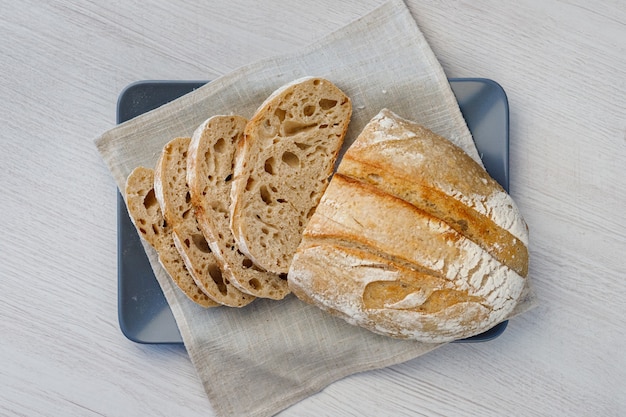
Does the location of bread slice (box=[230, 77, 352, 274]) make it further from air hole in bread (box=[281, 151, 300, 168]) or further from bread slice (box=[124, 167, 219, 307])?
bread slice (box=[124, 167, 219, 307])

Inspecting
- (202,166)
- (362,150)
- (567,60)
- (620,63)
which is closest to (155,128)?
(202,166)

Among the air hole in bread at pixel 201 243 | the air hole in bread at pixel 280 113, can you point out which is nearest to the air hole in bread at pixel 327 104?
the air hole in bread at pixel 280 113

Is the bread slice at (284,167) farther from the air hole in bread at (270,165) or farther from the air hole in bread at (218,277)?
the air hole in bread at (218,277)

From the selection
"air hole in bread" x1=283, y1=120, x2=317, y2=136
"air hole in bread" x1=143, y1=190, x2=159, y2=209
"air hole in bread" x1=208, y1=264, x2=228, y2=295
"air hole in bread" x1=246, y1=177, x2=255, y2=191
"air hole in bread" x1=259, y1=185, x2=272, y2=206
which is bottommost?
"air hole in bread" x1=208, y1=264, x2=228, y2=295

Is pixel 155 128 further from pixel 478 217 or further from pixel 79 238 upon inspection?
pixel 478 217

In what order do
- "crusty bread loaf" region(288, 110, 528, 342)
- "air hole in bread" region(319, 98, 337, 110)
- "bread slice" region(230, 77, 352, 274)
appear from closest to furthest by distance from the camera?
"crusty bread loaf" region(288, 110, 528, 342), "bread slice" region(230, 77, 352, 274), "air hole in bread" region(319, 98, 337, 110)

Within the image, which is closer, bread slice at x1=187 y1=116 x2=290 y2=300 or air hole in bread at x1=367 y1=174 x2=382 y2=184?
Result: air hole in bread at x1=367 y1=174 x2=382 y2=184

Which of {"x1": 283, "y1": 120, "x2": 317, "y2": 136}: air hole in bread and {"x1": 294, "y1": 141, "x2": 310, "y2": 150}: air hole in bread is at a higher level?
{"x1": 283, "y1": 120, "x2": 317, "y2": 136}: air hole in bread

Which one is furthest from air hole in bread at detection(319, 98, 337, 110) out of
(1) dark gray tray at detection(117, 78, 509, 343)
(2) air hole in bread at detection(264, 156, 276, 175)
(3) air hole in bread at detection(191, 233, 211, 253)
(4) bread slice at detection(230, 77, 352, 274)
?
(3) air hole in bread at detection(191, 233, 211, 253)
